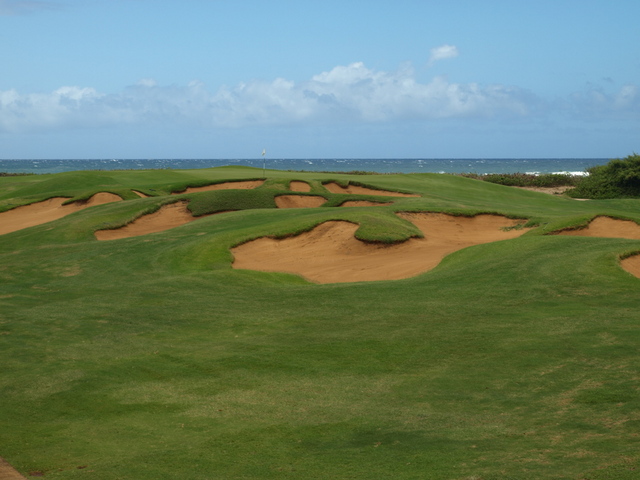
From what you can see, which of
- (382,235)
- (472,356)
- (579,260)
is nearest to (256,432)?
(472,356)

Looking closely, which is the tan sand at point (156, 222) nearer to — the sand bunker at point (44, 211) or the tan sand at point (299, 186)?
the sand bunker at point (44, 211)

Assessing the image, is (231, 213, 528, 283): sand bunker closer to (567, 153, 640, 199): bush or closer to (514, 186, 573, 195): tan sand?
(567, 153, 640, 199): bush

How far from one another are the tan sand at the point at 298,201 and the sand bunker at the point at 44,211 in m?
10.00

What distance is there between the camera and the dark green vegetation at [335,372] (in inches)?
309

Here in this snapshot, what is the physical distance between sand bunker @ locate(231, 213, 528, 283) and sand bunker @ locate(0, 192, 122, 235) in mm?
18721

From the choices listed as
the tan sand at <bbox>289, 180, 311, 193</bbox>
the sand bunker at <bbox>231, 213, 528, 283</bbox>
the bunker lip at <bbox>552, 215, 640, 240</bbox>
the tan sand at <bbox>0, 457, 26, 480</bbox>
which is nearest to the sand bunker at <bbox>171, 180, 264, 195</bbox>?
the tan sand at <bbox>289, 180, 311, 193</bbox>

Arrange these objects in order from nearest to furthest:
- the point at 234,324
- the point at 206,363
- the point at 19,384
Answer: the point at 19,384
the point at 206,363
the point at 234,324

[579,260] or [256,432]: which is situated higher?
[579,260]

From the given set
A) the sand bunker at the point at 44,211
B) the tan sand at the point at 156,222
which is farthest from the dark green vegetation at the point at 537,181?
the tan sand at the point at 156,222

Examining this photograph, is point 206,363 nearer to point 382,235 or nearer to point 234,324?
point 234,324

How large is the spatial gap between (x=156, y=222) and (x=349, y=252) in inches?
503

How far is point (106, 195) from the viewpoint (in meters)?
41.3

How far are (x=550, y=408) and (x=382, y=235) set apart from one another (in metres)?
15.7

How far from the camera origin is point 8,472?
24.9 ft
